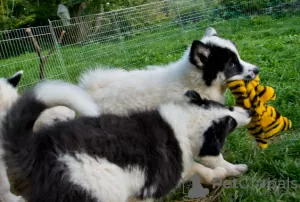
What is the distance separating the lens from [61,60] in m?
6.98

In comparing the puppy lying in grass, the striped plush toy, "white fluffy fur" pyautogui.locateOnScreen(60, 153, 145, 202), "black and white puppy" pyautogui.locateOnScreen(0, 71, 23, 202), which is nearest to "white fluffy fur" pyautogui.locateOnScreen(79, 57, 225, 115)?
the striped plush toy

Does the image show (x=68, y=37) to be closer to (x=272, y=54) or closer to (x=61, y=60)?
(x=61, y=60)

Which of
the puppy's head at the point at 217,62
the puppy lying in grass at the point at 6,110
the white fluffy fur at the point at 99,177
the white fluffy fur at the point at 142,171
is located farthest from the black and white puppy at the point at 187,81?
the white fluffy fur at the point at 99,177

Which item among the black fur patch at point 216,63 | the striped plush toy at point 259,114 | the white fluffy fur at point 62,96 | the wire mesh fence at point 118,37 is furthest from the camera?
the wire mesh fence at point 118,37

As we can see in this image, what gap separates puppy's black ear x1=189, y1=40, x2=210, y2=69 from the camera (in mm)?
3376

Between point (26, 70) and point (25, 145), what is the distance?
15.3ft

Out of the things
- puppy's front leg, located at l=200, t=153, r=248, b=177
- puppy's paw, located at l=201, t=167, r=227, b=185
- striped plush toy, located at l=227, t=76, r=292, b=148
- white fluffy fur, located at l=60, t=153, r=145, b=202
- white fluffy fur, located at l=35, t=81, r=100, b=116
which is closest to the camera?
white fluffy fur, located at l=60, t=153, r=145, b=202

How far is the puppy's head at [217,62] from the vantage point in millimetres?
3406

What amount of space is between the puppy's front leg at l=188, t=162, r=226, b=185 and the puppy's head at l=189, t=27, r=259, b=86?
923 mm

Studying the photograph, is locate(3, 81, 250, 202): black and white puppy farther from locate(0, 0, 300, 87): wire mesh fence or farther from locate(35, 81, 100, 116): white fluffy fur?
locate(0, 0, 300, 87): wire mesh fence

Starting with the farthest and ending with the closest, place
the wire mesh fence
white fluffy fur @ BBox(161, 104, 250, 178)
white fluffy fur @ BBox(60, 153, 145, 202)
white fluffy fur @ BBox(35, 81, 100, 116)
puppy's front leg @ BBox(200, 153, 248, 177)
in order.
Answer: the wire mesh fence, puppy's front leg @ BBox(200, 153, 248, 177), white fluffy fur @ BBox(161, 104, 250, 178), white fluffy fur @ BBox(35, 81, 100, 116), white fluffy fur @ BBox(60, 153, 145, 202)

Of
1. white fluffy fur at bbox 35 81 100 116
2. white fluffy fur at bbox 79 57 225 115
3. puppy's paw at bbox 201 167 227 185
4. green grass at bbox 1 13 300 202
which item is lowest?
green grass at bbox 1 13 300 202

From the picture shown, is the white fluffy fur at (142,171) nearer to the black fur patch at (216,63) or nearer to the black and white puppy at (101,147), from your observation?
the black and white puppy at (101,147)

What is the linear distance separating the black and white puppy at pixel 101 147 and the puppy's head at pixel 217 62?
774 mm
